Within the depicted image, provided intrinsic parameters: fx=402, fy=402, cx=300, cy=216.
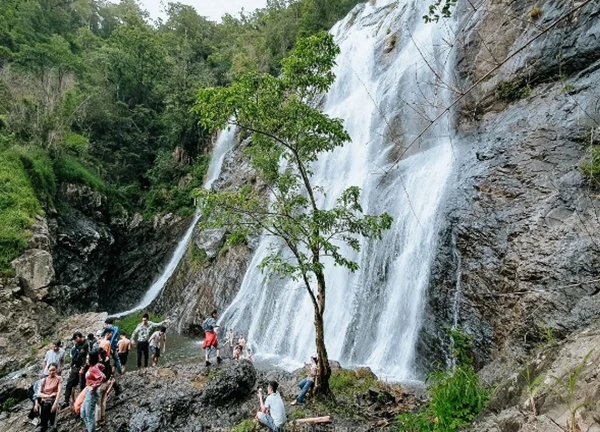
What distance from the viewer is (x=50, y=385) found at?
7.09m

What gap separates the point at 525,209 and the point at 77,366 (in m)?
10.2

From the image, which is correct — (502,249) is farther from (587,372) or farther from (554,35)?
(554,35)

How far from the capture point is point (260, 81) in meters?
7.41

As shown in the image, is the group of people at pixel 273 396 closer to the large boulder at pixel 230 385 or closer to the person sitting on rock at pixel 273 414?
the person sitting on rock at pixel 273 414

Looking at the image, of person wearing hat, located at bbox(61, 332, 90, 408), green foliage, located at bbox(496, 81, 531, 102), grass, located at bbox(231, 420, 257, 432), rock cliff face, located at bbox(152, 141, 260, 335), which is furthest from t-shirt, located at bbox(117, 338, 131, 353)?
green foliage, located at bbox(496, 81, 531, 102)

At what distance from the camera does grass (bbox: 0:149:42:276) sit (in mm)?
14219

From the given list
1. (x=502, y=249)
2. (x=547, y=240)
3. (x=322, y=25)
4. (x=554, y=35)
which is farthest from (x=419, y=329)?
(x=322, y=25)

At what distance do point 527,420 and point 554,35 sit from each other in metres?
12.0

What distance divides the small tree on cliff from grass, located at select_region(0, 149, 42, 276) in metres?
10.5

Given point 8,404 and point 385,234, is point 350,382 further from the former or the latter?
point 8,404

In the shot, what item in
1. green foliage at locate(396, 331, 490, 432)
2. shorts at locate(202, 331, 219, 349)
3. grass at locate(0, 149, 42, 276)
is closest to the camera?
green foliage at locate(396, 331, 490, 432)

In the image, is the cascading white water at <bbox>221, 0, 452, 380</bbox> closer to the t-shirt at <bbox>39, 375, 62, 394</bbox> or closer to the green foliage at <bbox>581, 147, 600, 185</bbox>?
the green foliage at <bbox>581, 147, 600, 185</bbox>

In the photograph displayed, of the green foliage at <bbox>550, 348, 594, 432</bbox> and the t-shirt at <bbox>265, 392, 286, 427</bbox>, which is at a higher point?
the green foliage at <bbox>550, 348, 594, 432</bbox>

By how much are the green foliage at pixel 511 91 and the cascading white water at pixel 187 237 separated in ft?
43.3
